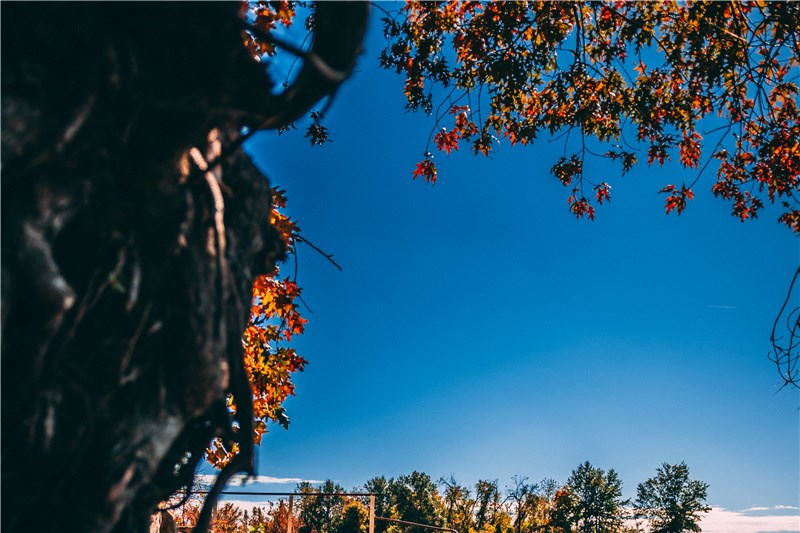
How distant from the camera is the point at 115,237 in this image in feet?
6.55

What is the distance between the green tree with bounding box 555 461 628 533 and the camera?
60.7 metres

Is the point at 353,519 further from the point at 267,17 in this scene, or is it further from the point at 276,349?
the point at 267,17

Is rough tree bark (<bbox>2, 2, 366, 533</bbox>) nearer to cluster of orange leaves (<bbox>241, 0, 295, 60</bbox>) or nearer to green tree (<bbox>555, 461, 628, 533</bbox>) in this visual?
cluster of orange leaves (<bbox>241, 0, 295, 60</bbox>)

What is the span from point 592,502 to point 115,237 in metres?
73.3

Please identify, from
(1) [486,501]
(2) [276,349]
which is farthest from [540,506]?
(2) [276,349]

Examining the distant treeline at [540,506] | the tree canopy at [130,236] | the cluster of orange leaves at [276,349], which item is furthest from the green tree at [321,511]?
the tree canopy at [130,236]

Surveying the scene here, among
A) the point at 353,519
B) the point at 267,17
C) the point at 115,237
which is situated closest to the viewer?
the point at 115,237

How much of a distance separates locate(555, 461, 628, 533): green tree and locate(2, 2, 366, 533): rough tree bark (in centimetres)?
6653

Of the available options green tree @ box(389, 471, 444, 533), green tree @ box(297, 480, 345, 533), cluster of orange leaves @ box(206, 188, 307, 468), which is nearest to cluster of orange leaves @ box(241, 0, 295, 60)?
cluster of orange leaves @ box(206, 188, 307, 468)

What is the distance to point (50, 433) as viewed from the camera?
1.85 metres

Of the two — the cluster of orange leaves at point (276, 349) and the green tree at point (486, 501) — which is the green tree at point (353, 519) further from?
the cluster of orange leaves at point (276, 349)

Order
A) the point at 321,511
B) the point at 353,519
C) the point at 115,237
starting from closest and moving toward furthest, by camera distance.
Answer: the point at 115,237 < the point at 353,519 < the point at 321,511

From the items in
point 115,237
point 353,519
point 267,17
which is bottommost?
point 353,519

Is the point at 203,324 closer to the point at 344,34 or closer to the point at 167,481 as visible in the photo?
the point at 167,481
